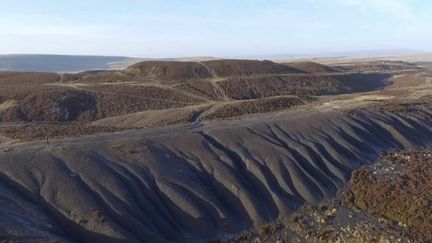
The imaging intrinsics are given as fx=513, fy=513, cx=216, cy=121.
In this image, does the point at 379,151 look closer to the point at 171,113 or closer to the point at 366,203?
the point at 366,203

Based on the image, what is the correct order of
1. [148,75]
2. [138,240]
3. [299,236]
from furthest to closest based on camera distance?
[148,75]
[299,236]
[138,240]

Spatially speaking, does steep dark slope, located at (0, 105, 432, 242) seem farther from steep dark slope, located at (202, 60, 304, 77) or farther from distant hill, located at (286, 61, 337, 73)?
distant hill, located at (286, 61, 337, 73)

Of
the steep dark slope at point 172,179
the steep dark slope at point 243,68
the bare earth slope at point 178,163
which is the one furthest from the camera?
the steep dark slope at point 243,68

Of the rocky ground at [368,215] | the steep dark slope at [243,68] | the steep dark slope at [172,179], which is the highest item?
the steep dark slope at [243,68]

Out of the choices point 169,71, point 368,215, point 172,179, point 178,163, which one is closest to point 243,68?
point 169,71

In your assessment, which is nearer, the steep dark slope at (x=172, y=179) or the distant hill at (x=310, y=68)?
the steep dark slope at (x=172, y=179)

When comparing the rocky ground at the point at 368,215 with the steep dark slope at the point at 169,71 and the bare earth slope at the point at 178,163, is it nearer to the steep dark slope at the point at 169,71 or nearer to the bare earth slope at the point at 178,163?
the bare earth slope at the point at 178,163

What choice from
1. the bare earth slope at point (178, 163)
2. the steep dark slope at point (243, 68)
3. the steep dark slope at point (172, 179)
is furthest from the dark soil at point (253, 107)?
the steep dark slope at point (243, 68)

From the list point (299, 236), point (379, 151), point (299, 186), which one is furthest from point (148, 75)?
point (299, 236)

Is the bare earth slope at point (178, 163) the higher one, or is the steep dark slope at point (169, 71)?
the steep dark slope at point (169, 71)
